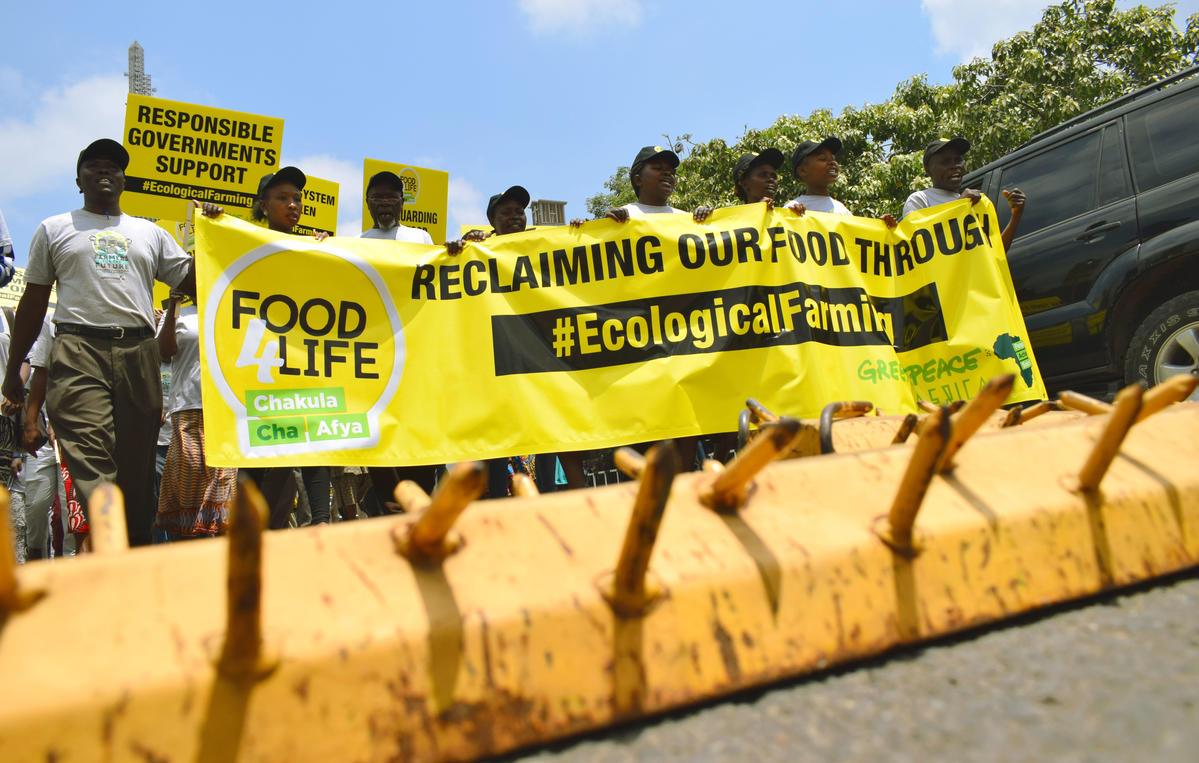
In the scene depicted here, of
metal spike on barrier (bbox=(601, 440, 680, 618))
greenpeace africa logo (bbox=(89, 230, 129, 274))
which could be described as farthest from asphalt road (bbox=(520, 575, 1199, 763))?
greenpeace africa logo (bbox=(89, 230, 129, 274))

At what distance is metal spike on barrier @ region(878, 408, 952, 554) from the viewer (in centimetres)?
137

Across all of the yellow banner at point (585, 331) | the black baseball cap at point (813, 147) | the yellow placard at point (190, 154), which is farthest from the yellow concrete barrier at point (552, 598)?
the yellow placard at point (190, 154)

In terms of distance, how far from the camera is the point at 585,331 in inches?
166

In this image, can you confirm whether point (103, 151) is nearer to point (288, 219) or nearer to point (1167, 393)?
point (288, 219)

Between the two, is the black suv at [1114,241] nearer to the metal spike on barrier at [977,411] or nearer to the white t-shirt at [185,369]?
the metal spike on barrier at [977,411]

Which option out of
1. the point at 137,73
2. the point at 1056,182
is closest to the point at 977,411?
the point at 1056,182

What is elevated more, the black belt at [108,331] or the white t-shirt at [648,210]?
the white t-shirt at [648,210]

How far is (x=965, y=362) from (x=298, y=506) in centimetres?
519

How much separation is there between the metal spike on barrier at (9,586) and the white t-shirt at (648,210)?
3.73 m

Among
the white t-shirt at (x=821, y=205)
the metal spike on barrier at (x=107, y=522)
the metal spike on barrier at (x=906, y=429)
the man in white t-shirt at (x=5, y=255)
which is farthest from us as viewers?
the white t-shirt at (x=821, y=205)

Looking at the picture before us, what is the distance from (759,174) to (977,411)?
3972 millimetres

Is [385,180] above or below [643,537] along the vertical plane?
above

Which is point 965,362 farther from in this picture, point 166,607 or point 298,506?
point 298,506

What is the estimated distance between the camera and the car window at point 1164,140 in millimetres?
4438
